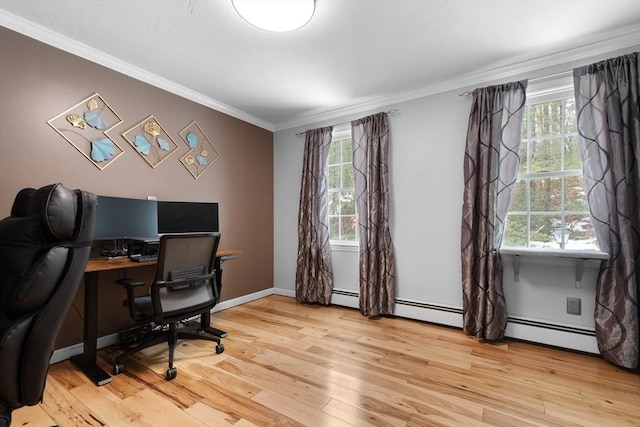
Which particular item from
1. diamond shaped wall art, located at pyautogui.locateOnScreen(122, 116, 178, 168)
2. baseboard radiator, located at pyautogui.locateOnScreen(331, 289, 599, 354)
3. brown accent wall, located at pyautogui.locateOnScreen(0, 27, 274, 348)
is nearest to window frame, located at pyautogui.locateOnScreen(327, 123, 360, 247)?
baseboard radiator, located at pyautogui.locateOnScreen(331, 289, 599, 354)

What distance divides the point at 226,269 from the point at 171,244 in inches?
64.4

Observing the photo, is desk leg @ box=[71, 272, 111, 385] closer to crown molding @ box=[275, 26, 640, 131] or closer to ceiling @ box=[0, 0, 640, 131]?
ceiling @ box=[0, 0, 640, 131]

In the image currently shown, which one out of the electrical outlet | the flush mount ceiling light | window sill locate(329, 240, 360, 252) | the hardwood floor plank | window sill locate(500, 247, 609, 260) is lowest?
the hardwood floor plank

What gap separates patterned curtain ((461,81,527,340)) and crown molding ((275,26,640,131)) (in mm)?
158

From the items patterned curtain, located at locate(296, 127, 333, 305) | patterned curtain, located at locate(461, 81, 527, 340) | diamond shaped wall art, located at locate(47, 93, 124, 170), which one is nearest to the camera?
diamond shaped wall art, located at locate(47, 93, 124, 170)

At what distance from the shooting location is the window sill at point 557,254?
2.19m

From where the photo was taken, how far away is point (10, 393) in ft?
3.18

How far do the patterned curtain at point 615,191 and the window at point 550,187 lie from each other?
0.21 m

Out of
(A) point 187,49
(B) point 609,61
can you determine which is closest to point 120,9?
(A) point 187,49

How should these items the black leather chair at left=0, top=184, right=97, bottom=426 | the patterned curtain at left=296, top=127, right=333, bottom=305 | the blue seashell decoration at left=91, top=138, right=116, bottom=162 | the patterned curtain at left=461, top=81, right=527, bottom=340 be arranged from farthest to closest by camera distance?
1. the patterned curtain at left=296, top=127, right=333, bottom=305
2. the patterned curtain at left=461, top=81, right=527, bottom=340
3. the blue seashell decoration at left=91, top=138, right=116, bottom=162
4. the black leather chair at left=0, top=184, right=97, bottom=426

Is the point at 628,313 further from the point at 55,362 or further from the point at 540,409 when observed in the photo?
the point at 55,362

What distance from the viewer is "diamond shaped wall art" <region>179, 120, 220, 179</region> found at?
10.3 ft

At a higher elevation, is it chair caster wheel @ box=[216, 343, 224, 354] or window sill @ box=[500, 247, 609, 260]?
window sill @ box=[500, 247, 609, 260]

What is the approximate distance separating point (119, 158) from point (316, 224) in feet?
7.27
